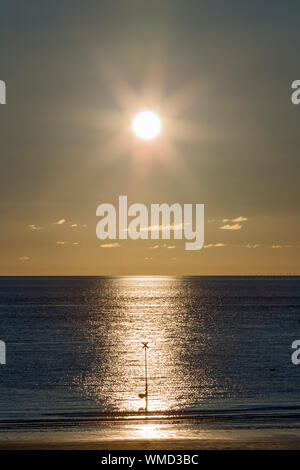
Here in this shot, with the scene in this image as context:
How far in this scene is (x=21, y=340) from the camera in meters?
119

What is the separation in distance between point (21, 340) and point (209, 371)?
166ft

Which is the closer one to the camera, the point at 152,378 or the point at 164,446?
the point at 164,446

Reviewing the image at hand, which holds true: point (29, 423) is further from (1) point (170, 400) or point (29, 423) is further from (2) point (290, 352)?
(2) point (290, 352)

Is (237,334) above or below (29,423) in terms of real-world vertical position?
above

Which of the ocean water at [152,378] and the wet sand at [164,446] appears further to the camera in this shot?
the ocean water at [152,378]

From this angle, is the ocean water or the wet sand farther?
the ocean water

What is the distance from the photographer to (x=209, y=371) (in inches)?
3130

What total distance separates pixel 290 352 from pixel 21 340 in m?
50.8
